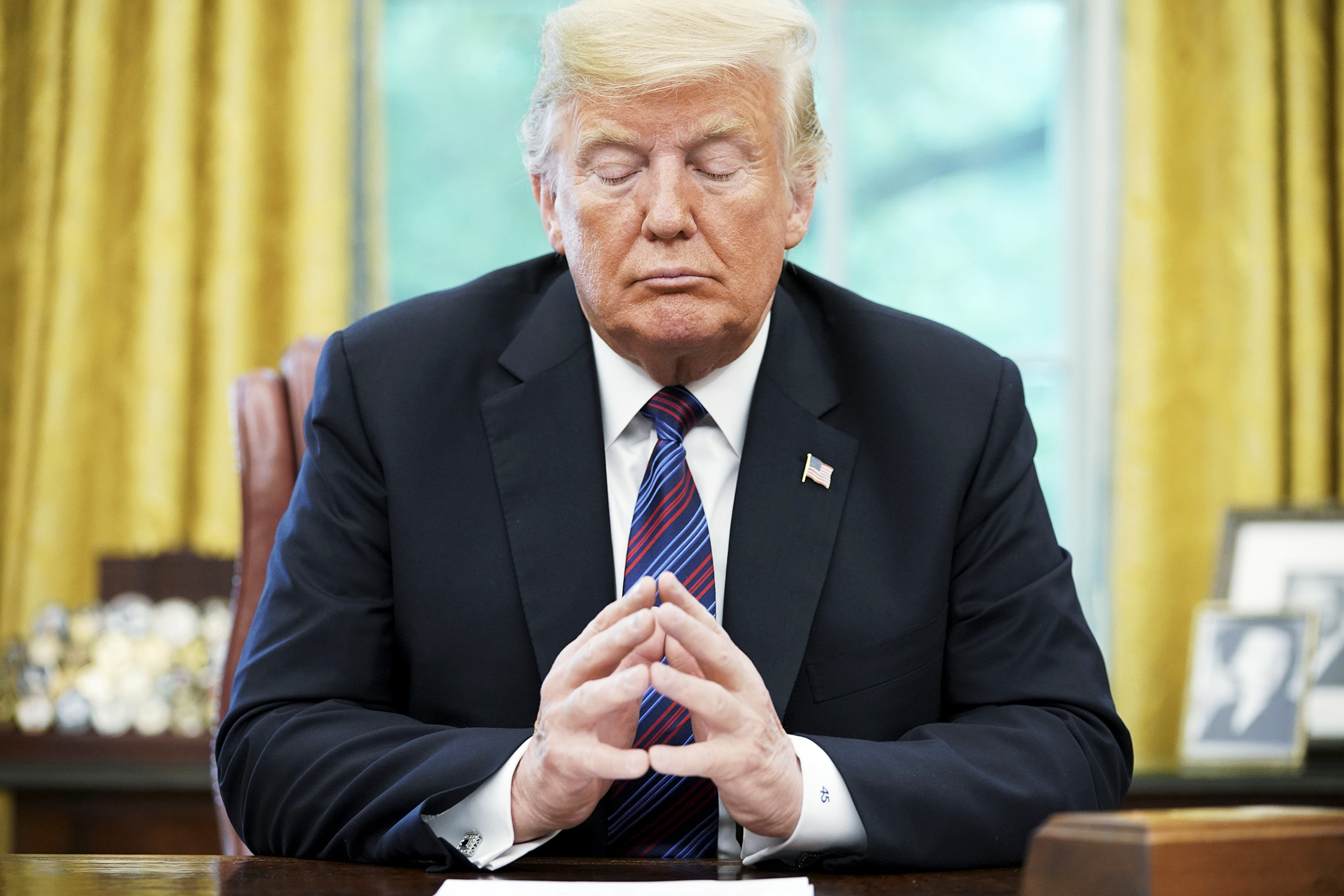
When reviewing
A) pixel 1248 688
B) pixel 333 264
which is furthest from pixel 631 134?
pixel 1248 688

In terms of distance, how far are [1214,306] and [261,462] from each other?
271cm

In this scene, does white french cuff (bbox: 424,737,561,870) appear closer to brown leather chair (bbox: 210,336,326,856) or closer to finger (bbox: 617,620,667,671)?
finger (bbox: 617,620,667,671)

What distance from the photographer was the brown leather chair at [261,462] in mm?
1572

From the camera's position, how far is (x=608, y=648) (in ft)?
3.75

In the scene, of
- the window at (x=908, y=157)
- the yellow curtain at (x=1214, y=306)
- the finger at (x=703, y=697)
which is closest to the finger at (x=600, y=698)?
the finger at (x=703, y=697)

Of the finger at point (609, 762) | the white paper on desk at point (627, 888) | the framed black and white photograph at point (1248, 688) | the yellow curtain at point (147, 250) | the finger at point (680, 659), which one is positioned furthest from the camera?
the yellow curtain at point (147, 250)

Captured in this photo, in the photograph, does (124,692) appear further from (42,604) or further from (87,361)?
(87,361)

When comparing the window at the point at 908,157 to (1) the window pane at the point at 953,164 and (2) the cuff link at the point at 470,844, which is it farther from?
(2) the cuff link at the point at 470,844

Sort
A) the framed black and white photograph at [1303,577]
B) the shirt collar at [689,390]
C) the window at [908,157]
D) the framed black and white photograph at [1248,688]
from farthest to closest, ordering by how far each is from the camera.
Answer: the window at [908,157] → the framed black and white photograph at [1303,577] → the framed black and white photograph at [1248,688] → the shirt collar at [689,390]

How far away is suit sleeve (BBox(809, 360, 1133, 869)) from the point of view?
117 centimetres

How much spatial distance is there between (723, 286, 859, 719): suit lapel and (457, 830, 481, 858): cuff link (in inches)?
13.9

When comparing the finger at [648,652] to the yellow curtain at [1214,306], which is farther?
the yellow curtain at [1214,306]

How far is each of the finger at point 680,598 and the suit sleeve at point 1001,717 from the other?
0.59 feet

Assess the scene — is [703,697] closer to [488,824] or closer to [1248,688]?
[488,824]
